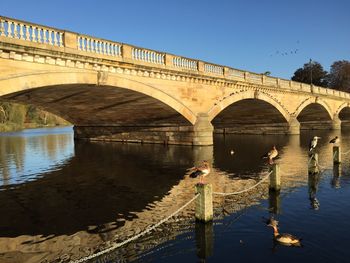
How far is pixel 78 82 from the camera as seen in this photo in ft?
57.9

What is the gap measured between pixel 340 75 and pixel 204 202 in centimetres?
9975

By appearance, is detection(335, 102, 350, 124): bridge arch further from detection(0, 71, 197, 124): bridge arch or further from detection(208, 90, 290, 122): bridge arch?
detection(0, 71, 197, 124): bridge arch

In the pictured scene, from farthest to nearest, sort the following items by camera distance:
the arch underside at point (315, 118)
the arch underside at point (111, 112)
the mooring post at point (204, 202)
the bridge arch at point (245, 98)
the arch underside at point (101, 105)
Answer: the arch underside at point (315, 118)
the bridge arch at point (245, 98)
the arch underside at point (111, 112)
the arch underside at point (101, 105)
the mooring post at point (204, 202)

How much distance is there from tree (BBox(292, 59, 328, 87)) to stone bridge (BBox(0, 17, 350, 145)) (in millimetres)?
48879

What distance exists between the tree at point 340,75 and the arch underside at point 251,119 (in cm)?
5999

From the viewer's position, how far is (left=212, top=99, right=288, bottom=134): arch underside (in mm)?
38656

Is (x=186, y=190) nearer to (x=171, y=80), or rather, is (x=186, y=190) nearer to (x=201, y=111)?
(x=171, y=80)

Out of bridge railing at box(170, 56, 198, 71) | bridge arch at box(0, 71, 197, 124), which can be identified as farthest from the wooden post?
bridge railing at box(170, 56, 198, 71)

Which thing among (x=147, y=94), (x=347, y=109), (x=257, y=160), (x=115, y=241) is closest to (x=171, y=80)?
(x=147, y=94)

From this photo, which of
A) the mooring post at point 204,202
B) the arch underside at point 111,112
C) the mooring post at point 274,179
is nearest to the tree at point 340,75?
the arch underside at point 111,112

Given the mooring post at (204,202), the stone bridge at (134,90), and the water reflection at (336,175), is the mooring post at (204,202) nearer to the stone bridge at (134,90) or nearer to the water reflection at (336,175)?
the water reflection at (336,175)

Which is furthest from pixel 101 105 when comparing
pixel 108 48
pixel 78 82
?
pixel 78 82

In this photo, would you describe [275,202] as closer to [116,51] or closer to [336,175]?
[336,175]

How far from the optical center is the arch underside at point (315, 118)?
5375cm
